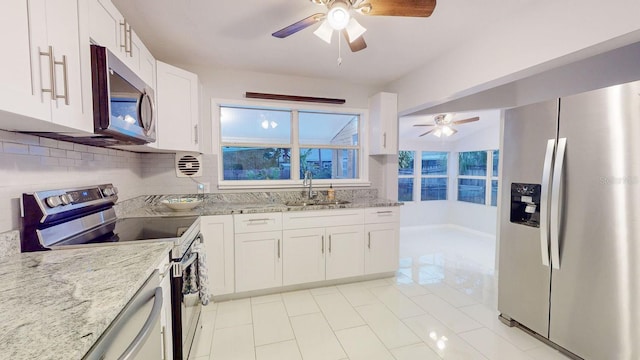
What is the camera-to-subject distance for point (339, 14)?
4.87 ft

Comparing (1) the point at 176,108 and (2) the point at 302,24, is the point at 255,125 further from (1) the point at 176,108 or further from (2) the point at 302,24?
(2) the point at 302,24

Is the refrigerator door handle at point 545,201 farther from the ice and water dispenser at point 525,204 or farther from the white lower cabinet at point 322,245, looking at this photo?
the white lower cabinet at point 322,245

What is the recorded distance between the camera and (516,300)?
212 cm

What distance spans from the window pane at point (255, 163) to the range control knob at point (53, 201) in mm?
1779

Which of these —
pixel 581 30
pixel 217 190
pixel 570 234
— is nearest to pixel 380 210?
pixel 570 234

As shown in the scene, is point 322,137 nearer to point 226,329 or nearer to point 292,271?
point 292,271

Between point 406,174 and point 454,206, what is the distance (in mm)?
1315

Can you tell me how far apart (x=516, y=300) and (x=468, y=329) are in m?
0.44

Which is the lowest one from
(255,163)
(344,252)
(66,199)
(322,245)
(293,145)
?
(344,252)

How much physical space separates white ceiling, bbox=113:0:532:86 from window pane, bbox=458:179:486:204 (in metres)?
3.45

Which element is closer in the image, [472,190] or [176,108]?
[176,108]

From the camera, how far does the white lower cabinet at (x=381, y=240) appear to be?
3.04 meters

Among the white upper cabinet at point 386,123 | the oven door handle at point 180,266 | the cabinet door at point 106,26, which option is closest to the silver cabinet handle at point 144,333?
the oven door handle at point 180,266

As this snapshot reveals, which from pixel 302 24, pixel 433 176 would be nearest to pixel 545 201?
pixel 302 24
